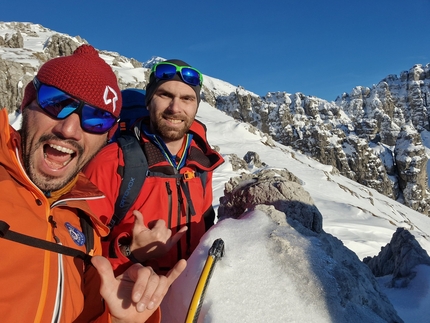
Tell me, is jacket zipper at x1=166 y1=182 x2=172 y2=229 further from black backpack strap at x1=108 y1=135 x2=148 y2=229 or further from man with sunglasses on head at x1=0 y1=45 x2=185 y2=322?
man with sunglasses on head at x1=0 y1=45 x2=185 y2=322

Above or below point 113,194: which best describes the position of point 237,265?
below

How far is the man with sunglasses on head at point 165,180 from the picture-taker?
A: 2330 millimetres

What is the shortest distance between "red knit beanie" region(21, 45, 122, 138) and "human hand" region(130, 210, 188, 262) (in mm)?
871

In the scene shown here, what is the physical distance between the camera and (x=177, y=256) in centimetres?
272

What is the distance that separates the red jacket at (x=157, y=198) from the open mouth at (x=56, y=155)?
67 centimetres

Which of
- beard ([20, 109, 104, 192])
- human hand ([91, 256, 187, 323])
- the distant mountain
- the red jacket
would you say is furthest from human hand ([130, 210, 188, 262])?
the distant mountain

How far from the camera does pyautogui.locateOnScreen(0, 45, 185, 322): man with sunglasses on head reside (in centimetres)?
142

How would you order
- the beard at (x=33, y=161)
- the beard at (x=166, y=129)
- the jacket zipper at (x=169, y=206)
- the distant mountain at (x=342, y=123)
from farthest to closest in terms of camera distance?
1. the distant mountain at (x=342, y=123)
2. the beard at (x=166, y=129)
3. the jacket zipper at (x=169, y=206)
4. the beard at (x=33, y=161)

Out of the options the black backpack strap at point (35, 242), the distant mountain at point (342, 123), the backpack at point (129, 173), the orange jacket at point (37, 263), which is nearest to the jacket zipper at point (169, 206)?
the backpack at point (129, 173)

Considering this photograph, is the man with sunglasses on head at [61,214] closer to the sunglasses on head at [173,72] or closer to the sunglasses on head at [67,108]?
the sunglasses on head at [67,108]

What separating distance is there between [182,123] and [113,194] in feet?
3.09

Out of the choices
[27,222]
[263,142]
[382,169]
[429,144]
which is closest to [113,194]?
[27,222]

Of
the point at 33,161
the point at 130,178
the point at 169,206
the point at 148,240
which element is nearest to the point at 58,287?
the point at 33,161

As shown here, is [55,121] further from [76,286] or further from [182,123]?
[182,123]
